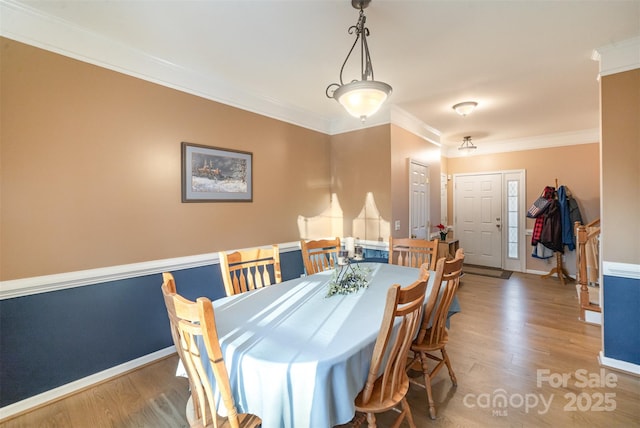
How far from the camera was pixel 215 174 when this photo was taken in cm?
277

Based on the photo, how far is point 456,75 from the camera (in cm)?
267

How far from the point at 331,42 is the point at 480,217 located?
5049mm

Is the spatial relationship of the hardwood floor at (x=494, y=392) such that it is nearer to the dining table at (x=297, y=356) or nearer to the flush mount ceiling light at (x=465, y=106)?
the dining table at (x=297, y=356)

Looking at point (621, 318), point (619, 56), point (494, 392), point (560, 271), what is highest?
point (619, 56)

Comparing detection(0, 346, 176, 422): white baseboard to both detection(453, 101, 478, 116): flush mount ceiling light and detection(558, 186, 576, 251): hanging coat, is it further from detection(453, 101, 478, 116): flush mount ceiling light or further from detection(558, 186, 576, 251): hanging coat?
detection(558, 186, 576, 251): hanging coat

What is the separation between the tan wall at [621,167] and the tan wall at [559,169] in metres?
3.11

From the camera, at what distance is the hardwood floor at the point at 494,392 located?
68.4 inches

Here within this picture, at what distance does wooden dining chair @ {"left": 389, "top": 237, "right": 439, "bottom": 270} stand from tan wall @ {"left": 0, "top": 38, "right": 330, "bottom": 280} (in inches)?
62.1

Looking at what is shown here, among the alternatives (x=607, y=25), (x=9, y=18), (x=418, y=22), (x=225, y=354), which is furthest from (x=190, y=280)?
(x=607, y=25)

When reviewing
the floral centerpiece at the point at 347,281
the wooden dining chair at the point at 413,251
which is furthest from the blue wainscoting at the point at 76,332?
the wooden dining chair at the point at 413,251

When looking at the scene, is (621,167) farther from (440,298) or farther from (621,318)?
(440,298)

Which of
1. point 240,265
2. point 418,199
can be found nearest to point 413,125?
point 418,199

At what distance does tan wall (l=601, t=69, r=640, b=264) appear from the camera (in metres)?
2.15

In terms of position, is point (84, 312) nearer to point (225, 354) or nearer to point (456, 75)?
point (225, 354)
